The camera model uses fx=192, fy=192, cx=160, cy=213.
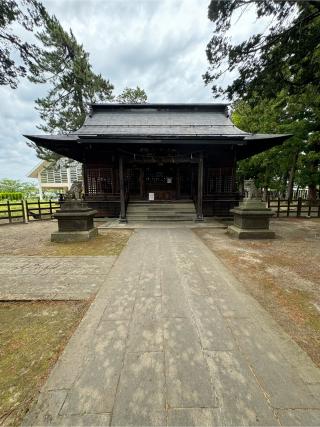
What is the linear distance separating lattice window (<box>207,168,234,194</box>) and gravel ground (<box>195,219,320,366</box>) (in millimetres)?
5157

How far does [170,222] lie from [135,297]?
6950 mm

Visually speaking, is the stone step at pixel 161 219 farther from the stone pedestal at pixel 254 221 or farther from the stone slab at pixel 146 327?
the stone slab at pixel 146 327

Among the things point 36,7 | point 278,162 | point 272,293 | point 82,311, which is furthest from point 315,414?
point 278,162

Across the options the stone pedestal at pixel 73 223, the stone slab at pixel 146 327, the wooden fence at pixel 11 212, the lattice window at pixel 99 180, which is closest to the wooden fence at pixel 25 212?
the wooden fence at pixel 11 212

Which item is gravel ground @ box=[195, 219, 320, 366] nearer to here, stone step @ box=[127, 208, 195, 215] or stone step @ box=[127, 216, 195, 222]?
stone step @ box=[127, 216, 195, 222]

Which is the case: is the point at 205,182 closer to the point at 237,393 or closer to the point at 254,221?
the point at 254,221

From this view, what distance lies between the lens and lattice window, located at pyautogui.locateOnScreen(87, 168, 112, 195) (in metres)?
11.8

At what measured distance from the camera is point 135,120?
13.6 m

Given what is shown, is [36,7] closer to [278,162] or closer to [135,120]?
[135,120]

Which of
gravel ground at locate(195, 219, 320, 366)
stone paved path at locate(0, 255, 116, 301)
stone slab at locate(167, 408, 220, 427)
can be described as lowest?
gravel ground at locate(195, 219, 320, 366)

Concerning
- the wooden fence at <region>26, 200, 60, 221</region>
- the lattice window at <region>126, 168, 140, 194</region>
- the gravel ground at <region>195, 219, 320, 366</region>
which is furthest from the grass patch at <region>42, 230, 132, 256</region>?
the lattice window at <region>126, 168, 140, 194</region>

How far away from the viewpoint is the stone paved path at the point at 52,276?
318cm

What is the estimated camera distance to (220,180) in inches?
464

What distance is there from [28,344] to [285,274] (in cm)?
441
